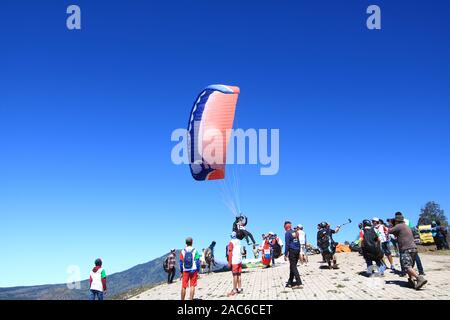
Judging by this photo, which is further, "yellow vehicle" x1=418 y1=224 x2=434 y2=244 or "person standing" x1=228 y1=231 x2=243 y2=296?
"yellow vehicle" x1=418 y1=224 x2=434 y2=244

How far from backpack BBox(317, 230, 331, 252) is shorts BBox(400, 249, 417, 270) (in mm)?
4596

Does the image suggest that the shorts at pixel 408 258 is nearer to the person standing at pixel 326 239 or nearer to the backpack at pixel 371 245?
the backpack at pixel 371 245

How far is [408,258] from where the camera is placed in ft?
34.9

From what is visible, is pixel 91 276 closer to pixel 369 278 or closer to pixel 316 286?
pixel 316 286

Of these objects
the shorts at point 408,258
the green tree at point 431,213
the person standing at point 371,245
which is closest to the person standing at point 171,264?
the person standing at point 371,245

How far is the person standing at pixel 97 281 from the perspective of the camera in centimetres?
1112

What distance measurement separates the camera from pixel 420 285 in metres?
10.1

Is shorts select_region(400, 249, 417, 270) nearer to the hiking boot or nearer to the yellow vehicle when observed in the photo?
the hiking boot

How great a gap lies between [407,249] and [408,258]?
0.88ft

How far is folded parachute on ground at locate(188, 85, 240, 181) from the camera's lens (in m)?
18.4

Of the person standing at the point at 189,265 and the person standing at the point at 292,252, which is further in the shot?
the person standing at the point at 292,252

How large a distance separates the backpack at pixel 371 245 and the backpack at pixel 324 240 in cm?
257

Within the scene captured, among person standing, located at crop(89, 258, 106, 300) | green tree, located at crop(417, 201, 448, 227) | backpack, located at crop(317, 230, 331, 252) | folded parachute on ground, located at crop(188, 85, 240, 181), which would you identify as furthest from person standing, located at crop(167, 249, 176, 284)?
green tree, located at crop(417, 201, 448, 227)
